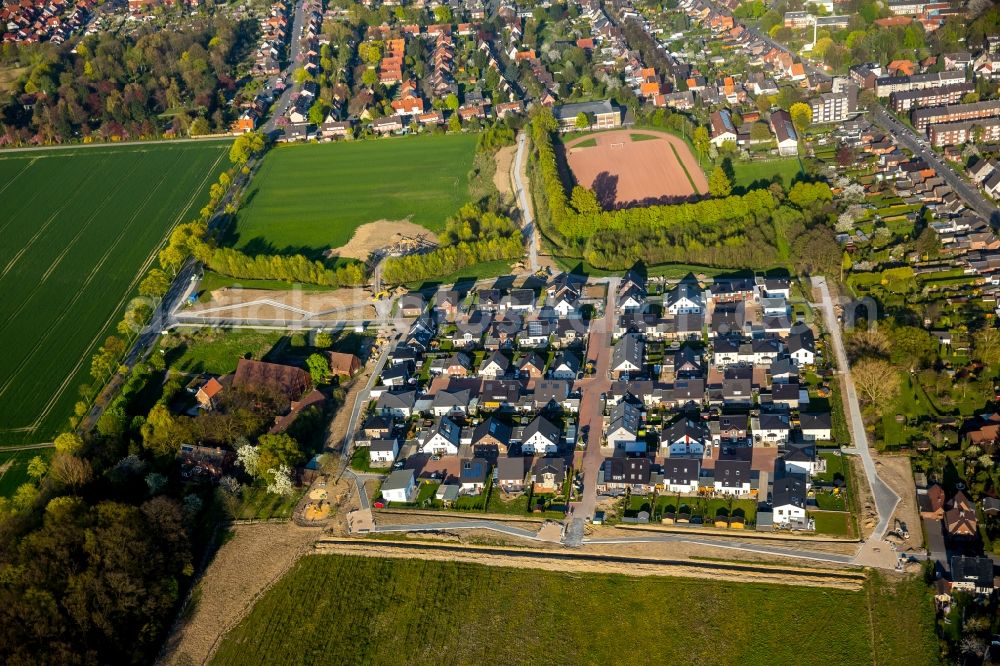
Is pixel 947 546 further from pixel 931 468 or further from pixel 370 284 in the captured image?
pixel 370 284

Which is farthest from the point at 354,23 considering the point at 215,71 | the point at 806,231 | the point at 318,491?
the point at 318,491

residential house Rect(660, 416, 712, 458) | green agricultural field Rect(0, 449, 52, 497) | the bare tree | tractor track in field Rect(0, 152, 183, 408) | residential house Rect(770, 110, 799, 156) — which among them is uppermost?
residential house Rect(770, 110, 799, 156)

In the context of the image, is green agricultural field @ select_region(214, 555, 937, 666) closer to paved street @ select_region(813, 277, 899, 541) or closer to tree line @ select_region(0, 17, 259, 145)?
paved street @ select_region(813, 277, 899, 541)

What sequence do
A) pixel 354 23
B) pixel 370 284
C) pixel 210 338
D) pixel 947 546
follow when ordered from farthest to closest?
pixel 354 23
pixel 370 284
pixel 210 338
pixel 947 546

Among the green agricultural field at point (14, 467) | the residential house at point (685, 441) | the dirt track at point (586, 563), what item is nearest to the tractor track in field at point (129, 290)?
the green agricultural field at point (14, 467)

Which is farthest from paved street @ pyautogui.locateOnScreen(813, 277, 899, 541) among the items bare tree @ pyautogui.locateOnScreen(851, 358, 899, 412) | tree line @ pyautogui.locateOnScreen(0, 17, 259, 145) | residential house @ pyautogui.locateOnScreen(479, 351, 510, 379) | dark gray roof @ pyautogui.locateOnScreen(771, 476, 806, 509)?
tree line @ pyautogui.locateOnScreen(0, 17, 259, 145)

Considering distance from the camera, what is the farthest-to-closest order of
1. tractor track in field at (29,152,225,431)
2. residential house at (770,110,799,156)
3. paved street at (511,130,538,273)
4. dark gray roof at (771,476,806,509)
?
residential house at (770,110,799,156), paved street at (511,130,538,273), tractor track in field at (29,152,225,431), dark gray roof at (771,476,806,509)
